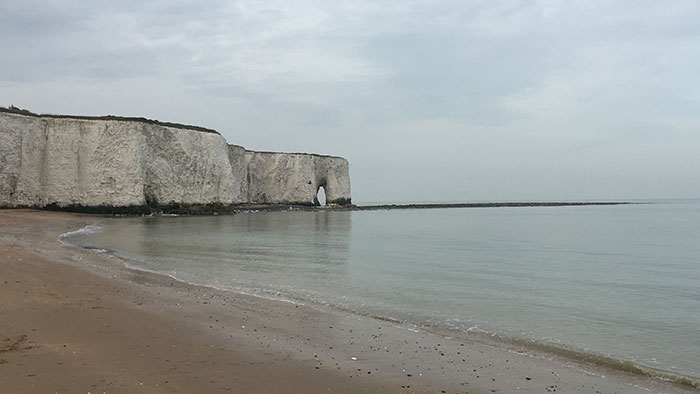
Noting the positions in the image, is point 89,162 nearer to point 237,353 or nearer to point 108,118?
point 108,118

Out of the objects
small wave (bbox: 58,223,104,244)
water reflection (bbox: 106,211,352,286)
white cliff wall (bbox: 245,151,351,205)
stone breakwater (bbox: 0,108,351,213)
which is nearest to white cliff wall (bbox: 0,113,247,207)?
stone breakwater (bbox: 0,108,351,213)

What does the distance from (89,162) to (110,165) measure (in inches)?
60.5

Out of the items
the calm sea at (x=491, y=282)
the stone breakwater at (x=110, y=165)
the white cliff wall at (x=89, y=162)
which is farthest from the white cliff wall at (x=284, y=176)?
the calm sea at (x=491, y=282)

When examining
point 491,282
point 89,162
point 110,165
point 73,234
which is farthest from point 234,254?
point 89,162

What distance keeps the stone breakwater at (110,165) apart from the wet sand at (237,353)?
31383 mm

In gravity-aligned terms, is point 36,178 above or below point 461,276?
above

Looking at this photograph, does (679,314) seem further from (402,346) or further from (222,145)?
(222,145)

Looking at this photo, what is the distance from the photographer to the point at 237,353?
5.25 m

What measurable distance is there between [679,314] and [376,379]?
6.42 meters

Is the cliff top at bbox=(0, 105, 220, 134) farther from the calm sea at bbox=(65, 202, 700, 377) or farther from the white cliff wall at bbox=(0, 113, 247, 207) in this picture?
the calm sea at bbox=(65, 202, 700, 377)

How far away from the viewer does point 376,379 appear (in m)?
4.67

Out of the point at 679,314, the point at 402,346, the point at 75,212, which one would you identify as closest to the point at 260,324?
the point at 402,346

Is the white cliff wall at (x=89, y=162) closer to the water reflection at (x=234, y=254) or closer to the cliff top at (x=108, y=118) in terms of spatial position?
the cliff top at (x=108, y=118)

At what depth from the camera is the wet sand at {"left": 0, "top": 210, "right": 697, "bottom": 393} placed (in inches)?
170
